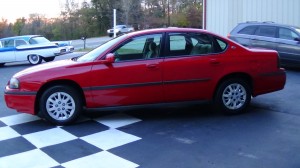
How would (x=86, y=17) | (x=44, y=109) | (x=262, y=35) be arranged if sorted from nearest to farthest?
(x=44, y=109)
(x=262, y=35)
(x=86, y=17)

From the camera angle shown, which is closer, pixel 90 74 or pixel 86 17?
pixel 90 74

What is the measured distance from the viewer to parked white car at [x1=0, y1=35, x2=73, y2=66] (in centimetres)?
1706

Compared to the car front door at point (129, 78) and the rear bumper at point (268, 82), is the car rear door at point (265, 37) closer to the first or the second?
the rear bumper at point (268, 82)

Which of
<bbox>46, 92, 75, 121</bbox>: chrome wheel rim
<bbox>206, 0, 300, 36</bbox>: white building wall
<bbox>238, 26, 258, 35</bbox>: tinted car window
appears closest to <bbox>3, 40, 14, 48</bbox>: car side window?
<bbox>206, 0, 300, 36</bbox>: white building wall

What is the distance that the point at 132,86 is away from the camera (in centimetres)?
617

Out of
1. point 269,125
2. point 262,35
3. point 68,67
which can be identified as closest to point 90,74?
point 68,67

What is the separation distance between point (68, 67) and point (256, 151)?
313 cm

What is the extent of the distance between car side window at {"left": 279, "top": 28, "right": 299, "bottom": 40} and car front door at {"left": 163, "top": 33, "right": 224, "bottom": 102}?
625 centimetres

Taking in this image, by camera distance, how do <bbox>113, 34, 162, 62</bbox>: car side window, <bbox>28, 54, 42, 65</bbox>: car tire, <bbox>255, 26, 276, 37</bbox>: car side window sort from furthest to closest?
<bbox>28, 54, 42, 65</bbox>: car tire
<bbox>255, 26, 276, 37</bbox>: car side window
<bbox>113, 34, 162, 62</bbox>: car side window

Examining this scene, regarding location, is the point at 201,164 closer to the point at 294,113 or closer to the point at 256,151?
the point at 256,151

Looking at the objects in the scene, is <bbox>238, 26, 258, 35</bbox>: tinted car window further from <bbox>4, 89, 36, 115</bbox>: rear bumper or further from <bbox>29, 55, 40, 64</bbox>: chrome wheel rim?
<bbox>29, 55, 40, 64</bbox>: chrome wheel rim

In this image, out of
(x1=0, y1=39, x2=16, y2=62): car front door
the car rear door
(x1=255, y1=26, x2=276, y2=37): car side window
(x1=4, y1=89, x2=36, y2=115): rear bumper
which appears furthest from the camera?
(x1=0, y1=39, x2=16, y2=62): car front door

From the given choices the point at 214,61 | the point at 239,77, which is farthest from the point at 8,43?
the point at 239,77

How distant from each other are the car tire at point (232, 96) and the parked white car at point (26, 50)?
483 inches
